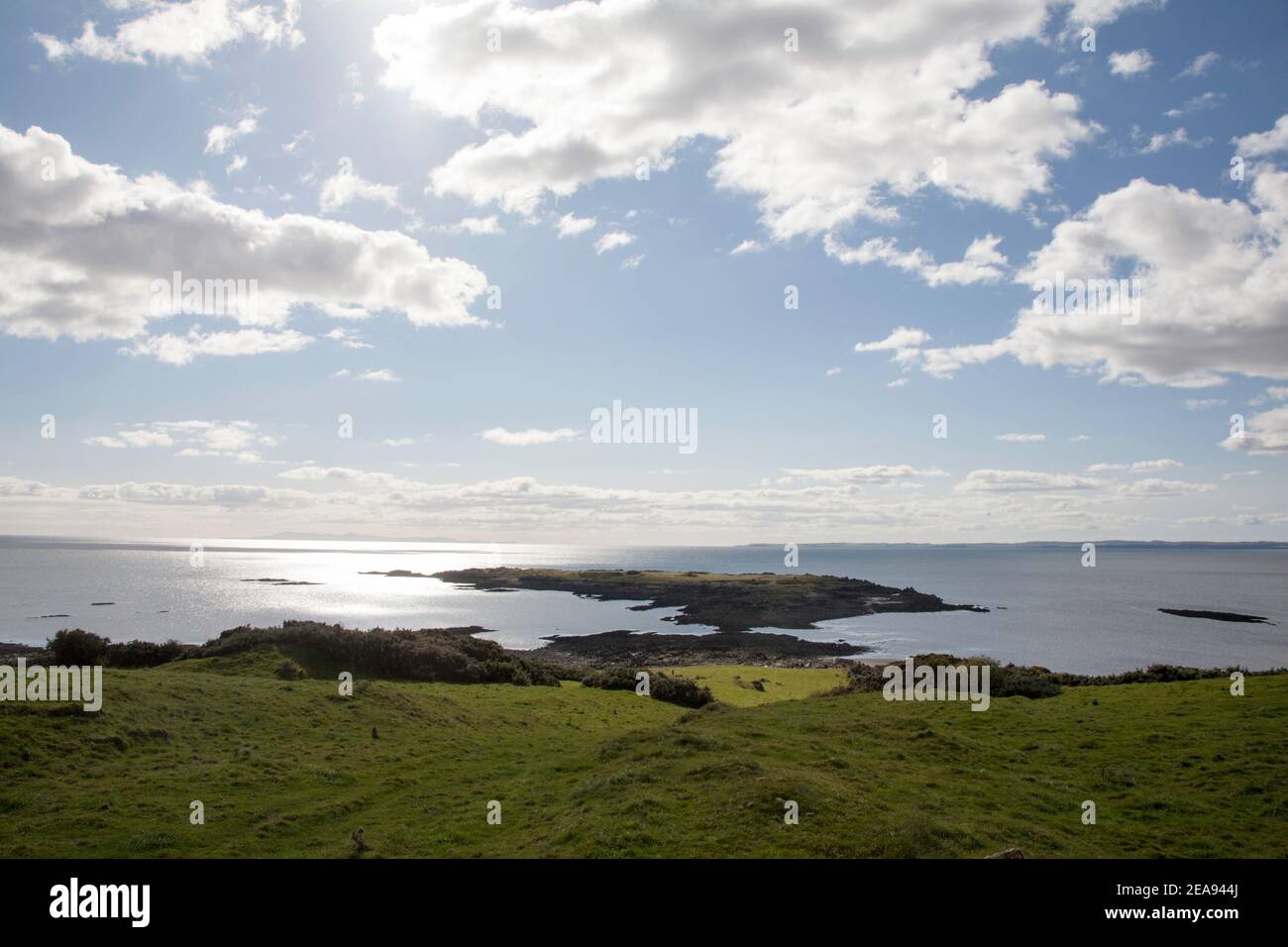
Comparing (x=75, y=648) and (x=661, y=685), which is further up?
(x=75, y=648)

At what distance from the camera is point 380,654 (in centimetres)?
4666

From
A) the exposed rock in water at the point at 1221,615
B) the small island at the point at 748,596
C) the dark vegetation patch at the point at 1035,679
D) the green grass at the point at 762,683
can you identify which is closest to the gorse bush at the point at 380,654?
the green grass at the point at 762,683

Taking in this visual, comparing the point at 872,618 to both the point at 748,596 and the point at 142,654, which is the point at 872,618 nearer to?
the point at 748,596

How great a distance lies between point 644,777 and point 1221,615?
144 metres

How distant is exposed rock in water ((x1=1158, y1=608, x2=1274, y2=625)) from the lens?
115m

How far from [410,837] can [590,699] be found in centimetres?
2574

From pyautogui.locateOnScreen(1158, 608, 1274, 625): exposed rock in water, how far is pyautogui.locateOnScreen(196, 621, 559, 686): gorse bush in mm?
124827

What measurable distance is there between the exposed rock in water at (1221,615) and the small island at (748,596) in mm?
35122

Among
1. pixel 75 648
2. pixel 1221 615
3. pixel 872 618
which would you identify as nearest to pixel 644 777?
pixel 75 648

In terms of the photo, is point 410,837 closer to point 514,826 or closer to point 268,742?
point 514,826

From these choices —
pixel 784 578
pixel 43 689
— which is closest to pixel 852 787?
pixel 43 689

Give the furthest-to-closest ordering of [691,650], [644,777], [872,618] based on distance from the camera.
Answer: [872,618]
[691,650]
[644,777]

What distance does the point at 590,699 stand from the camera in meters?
43.1

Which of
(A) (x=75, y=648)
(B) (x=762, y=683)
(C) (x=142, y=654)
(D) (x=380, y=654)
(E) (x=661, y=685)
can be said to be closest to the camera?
(A) (x=75, y=648)
